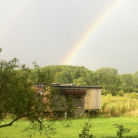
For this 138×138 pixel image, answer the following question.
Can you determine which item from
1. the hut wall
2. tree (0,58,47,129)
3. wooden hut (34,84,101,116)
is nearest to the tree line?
tree (0,58,47,129)

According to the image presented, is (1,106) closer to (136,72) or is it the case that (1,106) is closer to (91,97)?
(91,97)

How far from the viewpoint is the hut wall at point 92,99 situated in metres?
29.5

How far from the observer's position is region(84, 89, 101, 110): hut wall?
96.8 feet

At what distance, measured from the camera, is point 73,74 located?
111m

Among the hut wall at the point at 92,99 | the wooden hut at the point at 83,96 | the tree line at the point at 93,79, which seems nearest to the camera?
the tree line at the point at 93,79

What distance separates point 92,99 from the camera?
98.1 ft

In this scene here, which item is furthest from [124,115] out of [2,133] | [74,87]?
[2,133]

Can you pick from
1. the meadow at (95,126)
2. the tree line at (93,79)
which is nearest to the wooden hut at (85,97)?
the meadow at (95,126)

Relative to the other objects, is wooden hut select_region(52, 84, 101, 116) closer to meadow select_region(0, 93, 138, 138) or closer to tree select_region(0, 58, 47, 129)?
meadow select_region(0, 93, 138, 138)

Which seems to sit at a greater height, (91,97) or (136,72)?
(136,72)

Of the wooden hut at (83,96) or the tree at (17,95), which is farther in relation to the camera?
the wooden hut at (83,96)

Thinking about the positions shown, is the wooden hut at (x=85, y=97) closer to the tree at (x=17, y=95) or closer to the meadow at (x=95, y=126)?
the meadow at (x=95, y=126)

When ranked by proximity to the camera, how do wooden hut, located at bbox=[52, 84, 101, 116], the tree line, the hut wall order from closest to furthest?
the tree line < wooden hut, located at bbox=[52, 84, 101, 116] < the hut wall

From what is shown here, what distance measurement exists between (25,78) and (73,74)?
4026 inches
